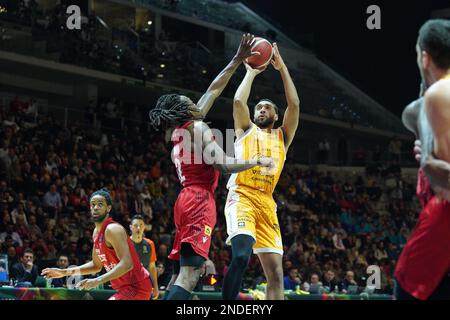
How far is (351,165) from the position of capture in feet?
83.1

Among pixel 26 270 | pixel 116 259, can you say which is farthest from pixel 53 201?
pixel 116 259

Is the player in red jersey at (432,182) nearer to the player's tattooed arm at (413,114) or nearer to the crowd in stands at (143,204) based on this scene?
the player's tattooed arm at (413,114)

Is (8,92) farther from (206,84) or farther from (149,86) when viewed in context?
(206,84)

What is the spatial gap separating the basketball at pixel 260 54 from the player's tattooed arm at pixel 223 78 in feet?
0.21

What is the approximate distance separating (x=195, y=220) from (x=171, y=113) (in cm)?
85

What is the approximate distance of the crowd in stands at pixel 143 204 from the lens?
13.1 metres

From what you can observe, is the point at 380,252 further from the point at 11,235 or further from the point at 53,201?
the point at 11,235

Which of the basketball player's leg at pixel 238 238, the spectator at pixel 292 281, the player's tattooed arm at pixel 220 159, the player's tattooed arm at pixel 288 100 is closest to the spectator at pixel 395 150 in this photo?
the spectator at pixel 292 281

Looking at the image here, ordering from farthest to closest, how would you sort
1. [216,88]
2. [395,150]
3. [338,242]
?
[395,150], [338,242], [216,88]

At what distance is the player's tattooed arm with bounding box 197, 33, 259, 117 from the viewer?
6.12 metres

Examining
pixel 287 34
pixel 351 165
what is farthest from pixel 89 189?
pixel 287 34

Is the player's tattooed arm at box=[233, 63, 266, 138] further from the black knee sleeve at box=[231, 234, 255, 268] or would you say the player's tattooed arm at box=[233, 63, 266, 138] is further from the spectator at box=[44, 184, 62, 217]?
the spectator at box=[44, 184, 62, 217]

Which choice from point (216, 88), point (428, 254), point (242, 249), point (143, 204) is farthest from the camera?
point (143, 204)

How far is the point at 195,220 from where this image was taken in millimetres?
5484
